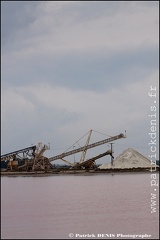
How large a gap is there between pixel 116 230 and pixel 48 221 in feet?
8.70

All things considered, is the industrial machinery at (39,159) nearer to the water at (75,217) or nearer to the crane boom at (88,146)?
the crane boom at (88,146)

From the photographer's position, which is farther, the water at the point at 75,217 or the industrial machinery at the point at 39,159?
the industrial machinery at the point at 39,159

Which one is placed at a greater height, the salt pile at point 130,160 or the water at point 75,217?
the salt pile at point 130,160

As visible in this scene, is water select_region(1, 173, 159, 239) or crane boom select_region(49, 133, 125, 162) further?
crane boom select_region(49, 133, 125, 162)

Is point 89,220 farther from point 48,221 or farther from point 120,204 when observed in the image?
point 120,204

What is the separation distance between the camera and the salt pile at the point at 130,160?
182ft

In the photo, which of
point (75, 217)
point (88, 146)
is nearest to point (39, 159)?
point (88, 146)

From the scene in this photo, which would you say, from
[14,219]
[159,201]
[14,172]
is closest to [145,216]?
[159,201]

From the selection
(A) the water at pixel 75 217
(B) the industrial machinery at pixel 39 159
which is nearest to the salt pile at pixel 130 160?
(B) the industrial machinery at pixel 39 159

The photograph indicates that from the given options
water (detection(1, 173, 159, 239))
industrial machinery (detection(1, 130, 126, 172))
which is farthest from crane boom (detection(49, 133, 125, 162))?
water (detection(1, 173, 159, 239))

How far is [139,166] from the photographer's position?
55.2m

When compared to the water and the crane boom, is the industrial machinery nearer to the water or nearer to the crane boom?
the crane boom

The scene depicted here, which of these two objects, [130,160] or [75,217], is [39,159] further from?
[75,217]

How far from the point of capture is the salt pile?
2187 inches
